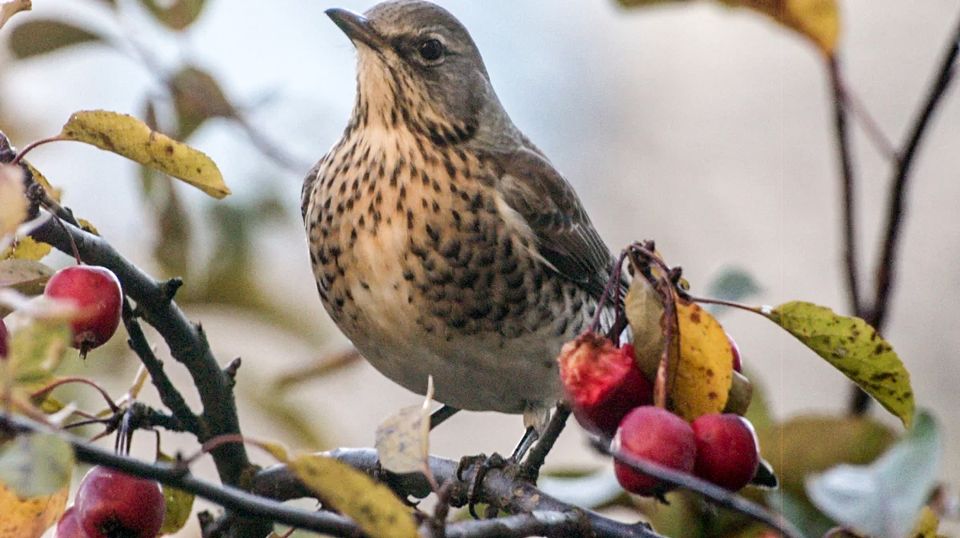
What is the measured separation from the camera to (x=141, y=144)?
140cm

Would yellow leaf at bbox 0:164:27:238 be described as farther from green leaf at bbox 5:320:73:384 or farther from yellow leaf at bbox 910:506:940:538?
yellow leaf at bbox 910:506:940:538

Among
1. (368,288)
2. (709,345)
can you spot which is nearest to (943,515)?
(709,345)

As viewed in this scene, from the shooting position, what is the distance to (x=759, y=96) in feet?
23.3

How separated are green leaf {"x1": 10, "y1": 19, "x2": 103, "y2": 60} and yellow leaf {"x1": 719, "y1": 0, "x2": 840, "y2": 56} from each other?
1132 millimetres

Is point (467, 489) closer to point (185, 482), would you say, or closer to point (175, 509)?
point (175, 509)

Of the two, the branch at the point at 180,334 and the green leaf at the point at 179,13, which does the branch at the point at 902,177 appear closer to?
the branch at the point at 180,334

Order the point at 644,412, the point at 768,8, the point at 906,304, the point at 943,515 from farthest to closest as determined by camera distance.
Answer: the point at 906,304 < the point at 768,8 < the point at 943,515 < the point at 644,412

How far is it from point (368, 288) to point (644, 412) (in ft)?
3.39

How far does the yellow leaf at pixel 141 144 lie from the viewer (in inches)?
54.3

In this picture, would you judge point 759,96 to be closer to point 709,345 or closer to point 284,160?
point 284,160

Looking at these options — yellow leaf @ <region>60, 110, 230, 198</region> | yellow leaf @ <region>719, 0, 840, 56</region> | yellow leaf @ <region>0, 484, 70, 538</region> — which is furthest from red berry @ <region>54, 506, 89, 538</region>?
yellow leaf @ <region>719, 0, 840, 56</region>

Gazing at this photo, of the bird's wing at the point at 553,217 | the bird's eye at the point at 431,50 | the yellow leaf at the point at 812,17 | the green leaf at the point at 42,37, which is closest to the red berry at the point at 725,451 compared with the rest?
the yellow leaf at the point at 812,17

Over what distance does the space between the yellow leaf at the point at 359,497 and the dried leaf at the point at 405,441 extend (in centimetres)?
11

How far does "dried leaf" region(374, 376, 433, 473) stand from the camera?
44.0 inches
